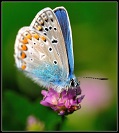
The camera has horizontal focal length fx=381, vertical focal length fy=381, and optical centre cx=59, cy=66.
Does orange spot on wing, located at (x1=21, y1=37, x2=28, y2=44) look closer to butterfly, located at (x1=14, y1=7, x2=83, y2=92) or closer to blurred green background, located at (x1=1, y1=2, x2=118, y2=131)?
butterfly, located at (x1=14, y1=7, x2=83, y2=92)

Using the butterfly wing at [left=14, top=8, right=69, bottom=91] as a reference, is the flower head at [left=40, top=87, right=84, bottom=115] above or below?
below

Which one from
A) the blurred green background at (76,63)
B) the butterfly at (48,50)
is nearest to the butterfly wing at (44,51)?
the butterfly at (48,50)

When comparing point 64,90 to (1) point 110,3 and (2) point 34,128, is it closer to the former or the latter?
(2) point 34,128

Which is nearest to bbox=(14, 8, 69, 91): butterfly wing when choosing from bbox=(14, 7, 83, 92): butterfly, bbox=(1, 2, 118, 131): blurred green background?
bbox=(14, 7, 83, 92): butterfly

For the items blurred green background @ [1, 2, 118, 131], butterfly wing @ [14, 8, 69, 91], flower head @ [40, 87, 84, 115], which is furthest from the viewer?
blurred green background @ [1, 2, 118, 131]

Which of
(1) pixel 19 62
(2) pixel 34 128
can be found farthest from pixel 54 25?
(2) pixel 34 128

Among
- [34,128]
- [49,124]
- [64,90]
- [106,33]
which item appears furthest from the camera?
[106,33]
